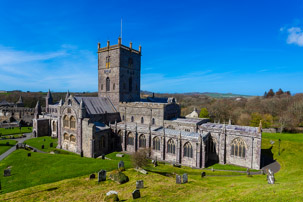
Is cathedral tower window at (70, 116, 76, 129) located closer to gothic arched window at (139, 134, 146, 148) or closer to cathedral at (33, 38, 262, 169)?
cathedral at (33, 38, 262, 169)

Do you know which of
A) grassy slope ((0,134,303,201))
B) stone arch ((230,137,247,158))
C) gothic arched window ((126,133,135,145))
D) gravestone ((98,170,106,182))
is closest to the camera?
grassy slope ((0,134,303,201))

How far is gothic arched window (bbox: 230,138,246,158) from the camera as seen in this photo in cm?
3058

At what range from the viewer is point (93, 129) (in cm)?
3356

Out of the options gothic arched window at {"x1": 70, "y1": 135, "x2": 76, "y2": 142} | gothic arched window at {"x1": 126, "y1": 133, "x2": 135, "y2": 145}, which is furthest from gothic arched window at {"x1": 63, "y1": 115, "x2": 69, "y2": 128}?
gothic arched window at {"x1": 126, "y1": 133, "x2": 135, "y2": 145}

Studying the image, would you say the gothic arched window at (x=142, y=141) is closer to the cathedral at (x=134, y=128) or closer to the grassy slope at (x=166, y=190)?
the cathedral at (x=134, y=128)

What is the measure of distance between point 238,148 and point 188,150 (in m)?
9.22

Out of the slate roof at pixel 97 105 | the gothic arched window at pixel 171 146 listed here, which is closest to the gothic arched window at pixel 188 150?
the gothic arched window at pixel 171 146

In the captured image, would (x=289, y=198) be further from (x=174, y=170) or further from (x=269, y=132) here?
(x=269, y=132)

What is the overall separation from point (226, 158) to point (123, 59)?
32750 mm

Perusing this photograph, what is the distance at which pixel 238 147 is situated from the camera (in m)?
31.0

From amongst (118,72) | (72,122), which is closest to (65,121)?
(72,122)

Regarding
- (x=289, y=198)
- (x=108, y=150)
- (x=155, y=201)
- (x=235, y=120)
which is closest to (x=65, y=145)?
(x=108, y=150)

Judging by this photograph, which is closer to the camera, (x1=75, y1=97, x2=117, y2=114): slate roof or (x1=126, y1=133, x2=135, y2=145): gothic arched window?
(x1=126, y1=133, x2=135, y2=145): gothic arched window

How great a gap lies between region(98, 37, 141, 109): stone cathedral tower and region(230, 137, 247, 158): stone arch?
2716 cm
